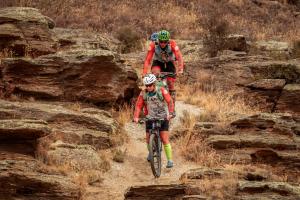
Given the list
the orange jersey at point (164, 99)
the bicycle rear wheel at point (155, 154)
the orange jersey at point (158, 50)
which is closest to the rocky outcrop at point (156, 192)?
the bicycle rear wheel at point (155, 154)

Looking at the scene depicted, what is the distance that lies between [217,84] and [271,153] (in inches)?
335

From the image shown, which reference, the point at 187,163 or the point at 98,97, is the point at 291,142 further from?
the point at 98,97

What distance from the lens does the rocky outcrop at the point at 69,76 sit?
56.0 ft

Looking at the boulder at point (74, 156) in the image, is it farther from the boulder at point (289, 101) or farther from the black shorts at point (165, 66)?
the boulder at point (289, 101)

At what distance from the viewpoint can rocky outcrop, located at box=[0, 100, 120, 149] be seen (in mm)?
14875

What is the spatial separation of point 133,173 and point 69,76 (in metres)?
4.11

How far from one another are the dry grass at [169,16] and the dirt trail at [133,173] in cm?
1844

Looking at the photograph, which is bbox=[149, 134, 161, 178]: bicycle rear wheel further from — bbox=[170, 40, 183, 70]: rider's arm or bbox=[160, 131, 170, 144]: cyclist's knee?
bbox=[170, 40, 183, 70]: rider's arm

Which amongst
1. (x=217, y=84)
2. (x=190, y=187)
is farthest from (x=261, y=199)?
(x=217, y=84)

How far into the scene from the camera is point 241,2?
44.4m

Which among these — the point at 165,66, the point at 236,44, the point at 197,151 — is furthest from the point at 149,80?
the point at 236,44

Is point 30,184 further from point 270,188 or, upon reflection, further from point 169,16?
point 169,16

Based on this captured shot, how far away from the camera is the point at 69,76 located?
17.4 meters

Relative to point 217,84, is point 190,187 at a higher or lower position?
lower
